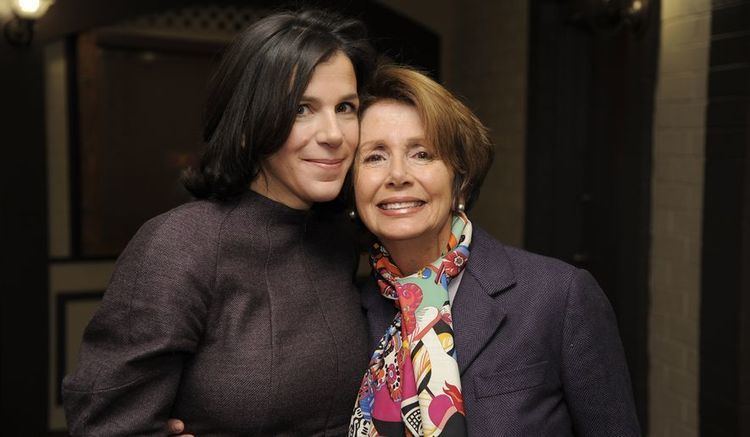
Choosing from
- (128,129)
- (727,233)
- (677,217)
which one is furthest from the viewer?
(128,129)

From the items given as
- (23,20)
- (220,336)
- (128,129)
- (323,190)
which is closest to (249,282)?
(220,336)

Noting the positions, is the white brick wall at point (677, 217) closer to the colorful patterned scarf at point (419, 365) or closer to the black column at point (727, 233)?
the black column at point (727, 233)

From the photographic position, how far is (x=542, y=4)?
14.3ft

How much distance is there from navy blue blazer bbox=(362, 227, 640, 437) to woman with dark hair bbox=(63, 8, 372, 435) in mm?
276

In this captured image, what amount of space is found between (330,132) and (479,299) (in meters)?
0.47

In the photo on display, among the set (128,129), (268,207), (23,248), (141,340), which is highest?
(128,129)

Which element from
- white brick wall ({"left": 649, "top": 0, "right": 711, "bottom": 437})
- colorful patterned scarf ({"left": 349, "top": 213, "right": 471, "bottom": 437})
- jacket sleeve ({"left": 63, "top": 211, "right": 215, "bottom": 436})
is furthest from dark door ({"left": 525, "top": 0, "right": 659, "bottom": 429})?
jacket sleeve ({"left": 63, "top": 211, "right": 215, "bottom": 436})

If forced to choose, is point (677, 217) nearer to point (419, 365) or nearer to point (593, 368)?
point (593, 368)

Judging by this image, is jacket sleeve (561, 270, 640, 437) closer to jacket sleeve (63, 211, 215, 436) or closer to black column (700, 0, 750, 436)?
jacket sleeve (63, 211, 215, 436)

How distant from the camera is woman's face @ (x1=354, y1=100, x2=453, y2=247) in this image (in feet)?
5.61

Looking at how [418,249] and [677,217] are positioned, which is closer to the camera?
[418,249]

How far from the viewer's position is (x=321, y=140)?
1.67 meters

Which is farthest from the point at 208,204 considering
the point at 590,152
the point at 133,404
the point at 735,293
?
→ the point at 590,152

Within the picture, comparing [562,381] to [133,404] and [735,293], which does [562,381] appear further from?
[735,293]
